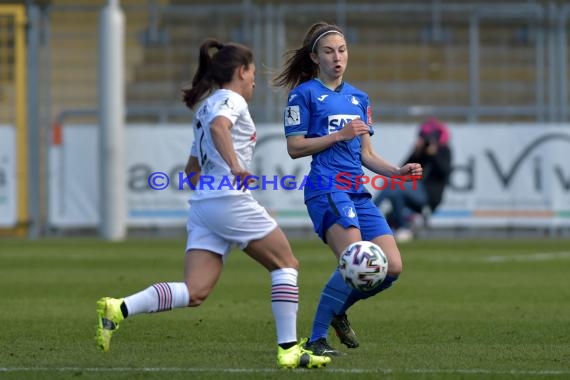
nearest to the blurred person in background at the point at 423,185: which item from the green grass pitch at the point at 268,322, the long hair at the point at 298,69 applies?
the green grass pitch at the point at 268,322

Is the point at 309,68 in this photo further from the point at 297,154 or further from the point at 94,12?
the point at 94,12

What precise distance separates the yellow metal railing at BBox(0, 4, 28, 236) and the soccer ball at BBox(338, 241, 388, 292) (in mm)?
15223

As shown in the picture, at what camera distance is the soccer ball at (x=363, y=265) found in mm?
7039

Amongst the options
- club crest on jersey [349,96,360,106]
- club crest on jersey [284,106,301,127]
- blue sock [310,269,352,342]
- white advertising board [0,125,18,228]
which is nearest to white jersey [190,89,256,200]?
club crest on jersey [284,106,301,127]

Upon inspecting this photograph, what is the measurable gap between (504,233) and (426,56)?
4.44 metres

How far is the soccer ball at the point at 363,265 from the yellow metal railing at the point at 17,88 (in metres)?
15.2

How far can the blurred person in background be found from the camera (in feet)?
65.8

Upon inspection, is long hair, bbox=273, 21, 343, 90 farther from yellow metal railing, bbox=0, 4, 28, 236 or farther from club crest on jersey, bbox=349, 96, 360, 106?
yellow metal railing, bbox=0, 4, 28, 236

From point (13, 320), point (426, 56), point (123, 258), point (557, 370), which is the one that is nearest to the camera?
point (557, 370)

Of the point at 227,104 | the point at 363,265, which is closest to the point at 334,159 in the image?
the point at 363,265

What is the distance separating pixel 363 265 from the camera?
7035 millimetres

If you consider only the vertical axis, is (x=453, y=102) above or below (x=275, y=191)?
above

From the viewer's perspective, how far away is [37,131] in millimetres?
22172

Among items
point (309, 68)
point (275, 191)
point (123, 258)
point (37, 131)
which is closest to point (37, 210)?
point (37, 131)
